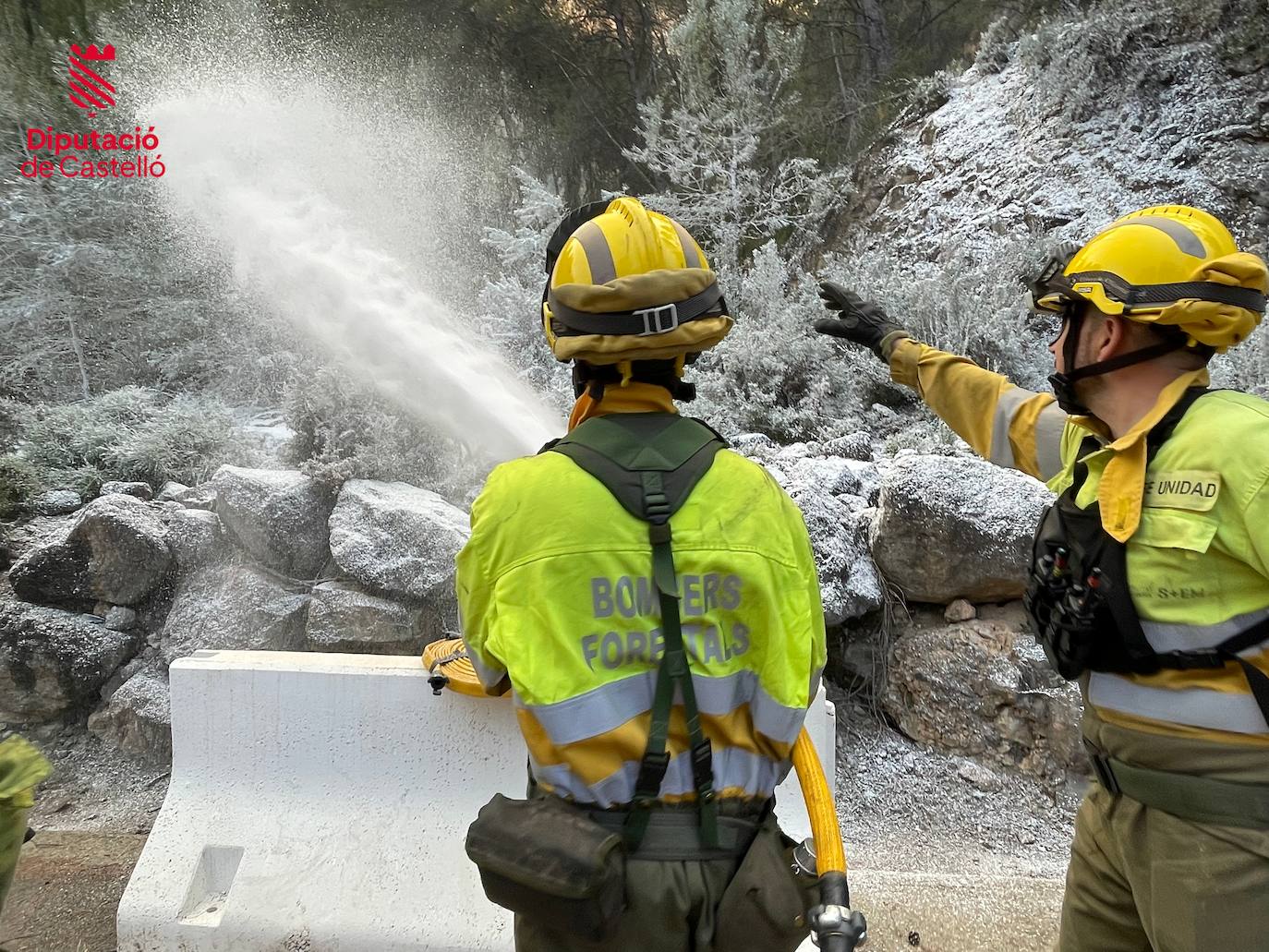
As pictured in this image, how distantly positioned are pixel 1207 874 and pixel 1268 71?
24.4ft

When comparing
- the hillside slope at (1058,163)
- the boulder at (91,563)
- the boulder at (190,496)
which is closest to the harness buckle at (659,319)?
the boulder at (190,496)

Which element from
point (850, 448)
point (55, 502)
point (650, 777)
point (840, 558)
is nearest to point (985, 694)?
point (840, 558)

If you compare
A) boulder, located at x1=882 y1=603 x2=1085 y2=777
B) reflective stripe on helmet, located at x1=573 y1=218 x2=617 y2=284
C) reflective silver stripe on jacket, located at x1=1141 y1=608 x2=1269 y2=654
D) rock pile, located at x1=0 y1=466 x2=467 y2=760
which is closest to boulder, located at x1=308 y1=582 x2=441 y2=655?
rock pile, located at x1=0 y1=466 x2=467 y2=760

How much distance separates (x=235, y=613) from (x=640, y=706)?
309 centimetres

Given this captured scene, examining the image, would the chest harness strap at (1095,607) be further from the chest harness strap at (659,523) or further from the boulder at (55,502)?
the boulder at (55,502)

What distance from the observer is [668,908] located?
1241 millimetres

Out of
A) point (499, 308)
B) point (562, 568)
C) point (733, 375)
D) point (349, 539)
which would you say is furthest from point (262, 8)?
point (562, 568)

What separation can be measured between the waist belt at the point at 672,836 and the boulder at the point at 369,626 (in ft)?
7.90

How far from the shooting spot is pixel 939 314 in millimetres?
5383

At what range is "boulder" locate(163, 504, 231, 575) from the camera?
3893 mm

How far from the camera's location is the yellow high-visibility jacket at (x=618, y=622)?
4.00ft

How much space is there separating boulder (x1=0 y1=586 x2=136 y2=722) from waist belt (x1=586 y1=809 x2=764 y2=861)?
11.2 ft

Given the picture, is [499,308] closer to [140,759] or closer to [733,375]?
[733,375]

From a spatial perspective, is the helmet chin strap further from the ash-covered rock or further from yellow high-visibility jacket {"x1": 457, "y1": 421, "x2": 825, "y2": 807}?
the ash-covered rock
